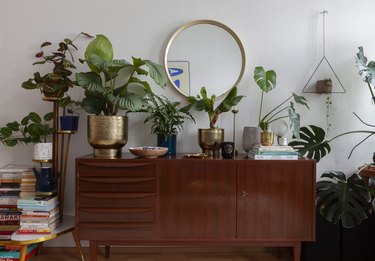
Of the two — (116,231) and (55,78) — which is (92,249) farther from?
(55,78)

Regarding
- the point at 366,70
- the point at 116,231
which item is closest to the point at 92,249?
the point at 116,231

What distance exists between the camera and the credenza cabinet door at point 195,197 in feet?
6.20

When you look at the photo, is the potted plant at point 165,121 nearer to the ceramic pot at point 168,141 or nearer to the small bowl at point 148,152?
the ceramic pot at point 168,141

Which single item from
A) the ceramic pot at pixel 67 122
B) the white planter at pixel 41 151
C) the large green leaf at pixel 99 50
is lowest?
the white planter at pixel 41 151

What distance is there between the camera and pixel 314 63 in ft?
7.84

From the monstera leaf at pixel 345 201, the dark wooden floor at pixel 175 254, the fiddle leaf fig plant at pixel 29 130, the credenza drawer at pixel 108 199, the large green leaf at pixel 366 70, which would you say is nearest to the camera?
the monstera leaf at pixel 345 201

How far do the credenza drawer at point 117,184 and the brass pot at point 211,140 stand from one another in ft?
1.62

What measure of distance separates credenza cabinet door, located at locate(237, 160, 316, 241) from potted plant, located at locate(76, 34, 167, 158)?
0.86m

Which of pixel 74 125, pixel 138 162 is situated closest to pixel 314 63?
pixel 138 162

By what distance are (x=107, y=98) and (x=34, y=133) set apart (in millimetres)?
695

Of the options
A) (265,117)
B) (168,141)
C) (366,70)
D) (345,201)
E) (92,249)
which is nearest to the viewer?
(345,201)

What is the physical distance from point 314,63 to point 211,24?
953 mm

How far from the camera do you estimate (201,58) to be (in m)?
2.36

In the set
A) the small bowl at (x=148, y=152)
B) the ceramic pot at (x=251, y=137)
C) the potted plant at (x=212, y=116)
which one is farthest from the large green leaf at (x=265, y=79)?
the small bowl at (x=148, y=152)
